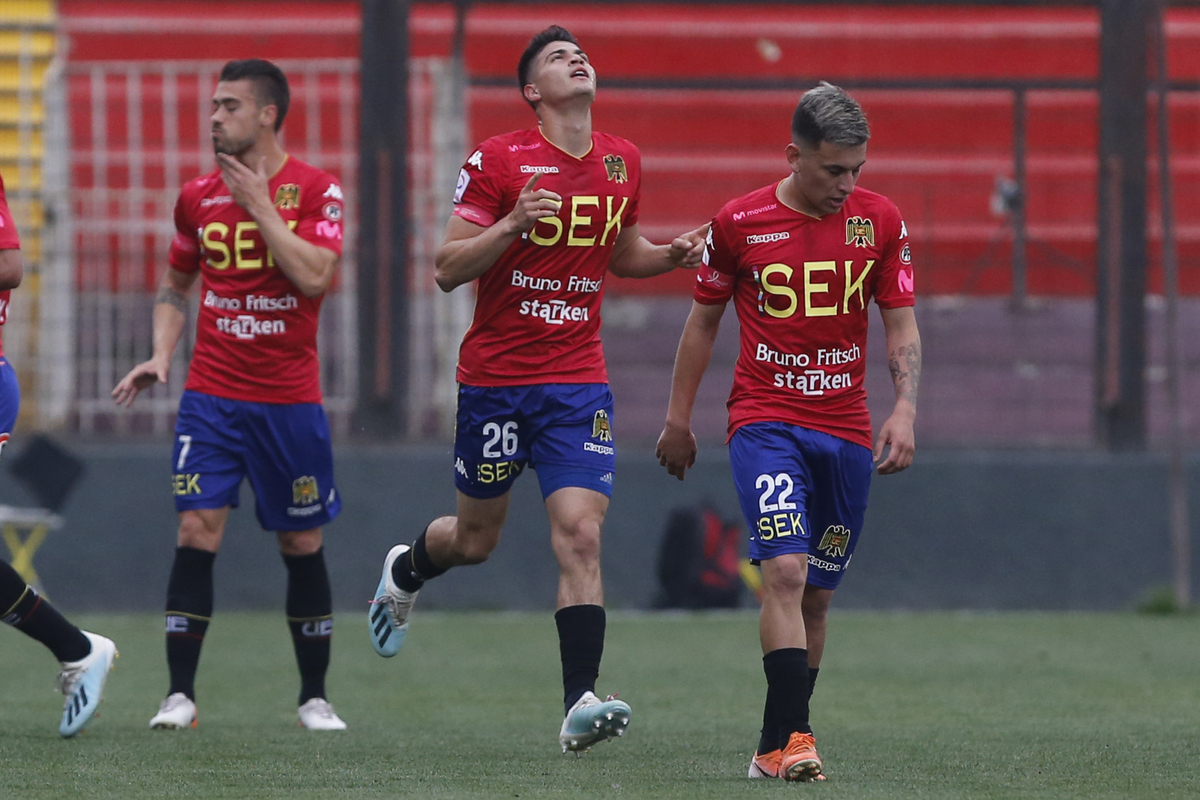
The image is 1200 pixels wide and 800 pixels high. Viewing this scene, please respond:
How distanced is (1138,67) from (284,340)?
21.5 feet

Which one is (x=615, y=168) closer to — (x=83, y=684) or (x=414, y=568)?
(x=414, y=568)

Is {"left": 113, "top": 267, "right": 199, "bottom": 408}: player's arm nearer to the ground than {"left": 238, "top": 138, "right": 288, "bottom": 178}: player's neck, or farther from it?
nearer to the ground

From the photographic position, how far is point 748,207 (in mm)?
4809

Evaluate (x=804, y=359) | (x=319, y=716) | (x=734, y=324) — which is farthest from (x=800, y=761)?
(x=734, y=324)

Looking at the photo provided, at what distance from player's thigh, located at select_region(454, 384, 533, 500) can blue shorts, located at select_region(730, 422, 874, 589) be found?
0.77 m

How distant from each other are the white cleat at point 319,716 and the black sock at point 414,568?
492mm

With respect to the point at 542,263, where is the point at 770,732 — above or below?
below

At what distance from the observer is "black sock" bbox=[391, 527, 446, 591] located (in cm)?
580

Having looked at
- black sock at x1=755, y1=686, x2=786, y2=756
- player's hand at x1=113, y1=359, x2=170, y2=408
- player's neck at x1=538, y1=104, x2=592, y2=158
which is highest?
player's neck at x1=538, y1=104, x2=592, y2=158

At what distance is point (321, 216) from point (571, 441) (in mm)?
1405

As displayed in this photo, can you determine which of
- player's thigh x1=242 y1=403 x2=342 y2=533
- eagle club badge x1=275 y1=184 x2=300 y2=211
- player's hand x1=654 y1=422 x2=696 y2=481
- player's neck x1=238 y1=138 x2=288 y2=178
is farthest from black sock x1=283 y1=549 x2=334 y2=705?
player's hand x1=654 y1=422 x2=696 y2=481

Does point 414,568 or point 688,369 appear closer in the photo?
point 688,369

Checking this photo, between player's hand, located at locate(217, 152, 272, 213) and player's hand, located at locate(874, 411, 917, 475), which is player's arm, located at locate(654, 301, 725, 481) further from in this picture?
player's hand, located at locate(217, 152, 272, 213)

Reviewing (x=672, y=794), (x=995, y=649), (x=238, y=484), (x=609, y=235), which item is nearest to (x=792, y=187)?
(x=609, y=235)
